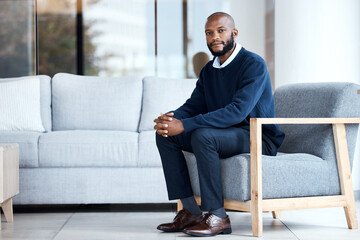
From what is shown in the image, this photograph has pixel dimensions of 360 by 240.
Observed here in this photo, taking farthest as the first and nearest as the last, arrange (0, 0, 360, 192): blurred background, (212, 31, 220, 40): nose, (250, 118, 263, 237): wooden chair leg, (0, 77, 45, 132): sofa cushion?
(0, 0, 360, 192): blurred background < (0, 77, 45, 132): sofa cushion < (212, 31, 220, 40): nose < (250, 118, 263, 237): wooden chair leg

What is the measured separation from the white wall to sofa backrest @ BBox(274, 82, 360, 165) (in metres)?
0.96

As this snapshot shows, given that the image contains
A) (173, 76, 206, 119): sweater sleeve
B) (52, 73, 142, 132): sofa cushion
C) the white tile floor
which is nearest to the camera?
the white tile floor

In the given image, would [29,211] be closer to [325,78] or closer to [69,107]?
[69,107]

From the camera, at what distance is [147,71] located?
18.4 ft

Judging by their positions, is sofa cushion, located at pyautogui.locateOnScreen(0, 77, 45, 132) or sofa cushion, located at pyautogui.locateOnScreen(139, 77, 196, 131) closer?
sofa cushion, located at pyautogui.locateOnScreen(0, 77, 45, 132)

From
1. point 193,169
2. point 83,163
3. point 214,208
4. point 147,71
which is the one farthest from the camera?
point 147,71

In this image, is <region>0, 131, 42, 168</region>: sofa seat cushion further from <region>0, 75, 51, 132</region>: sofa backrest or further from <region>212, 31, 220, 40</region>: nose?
<region>212, 31, 220, 40</region>: nose

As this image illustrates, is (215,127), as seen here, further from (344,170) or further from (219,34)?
(344,170)

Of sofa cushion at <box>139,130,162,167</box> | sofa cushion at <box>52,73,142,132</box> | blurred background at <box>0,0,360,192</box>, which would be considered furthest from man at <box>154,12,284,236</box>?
blurred background at <box>0,0,360,192</box>

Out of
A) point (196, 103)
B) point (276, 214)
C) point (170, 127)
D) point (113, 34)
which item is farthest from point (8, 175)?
point (113, 34)

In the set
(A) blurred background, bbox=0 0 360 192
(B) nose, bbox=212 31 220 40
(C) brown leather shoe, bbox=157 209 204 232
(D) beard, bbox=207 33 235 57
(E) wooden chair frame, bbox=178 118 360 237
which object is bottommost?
(C) brown leather shoe, bbox=157 209 204 232

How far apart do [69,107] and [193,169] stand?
1605mm

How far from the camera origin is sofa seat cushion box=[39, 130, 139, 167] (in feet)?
11.0

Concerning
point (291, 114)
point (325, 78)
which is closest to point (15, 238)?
point (291, 114)
